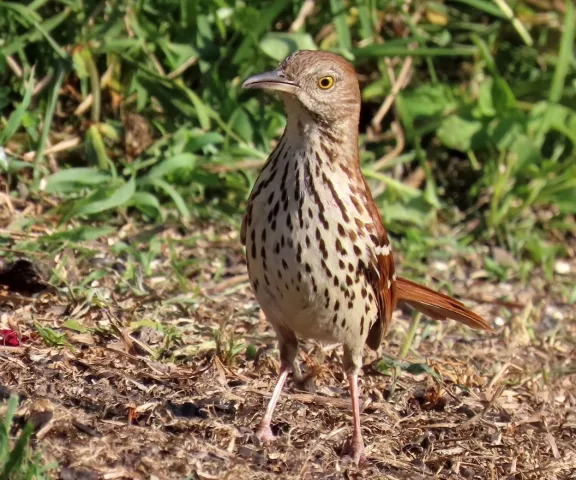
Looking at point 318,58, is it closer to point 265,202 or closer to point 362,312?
point 265,202

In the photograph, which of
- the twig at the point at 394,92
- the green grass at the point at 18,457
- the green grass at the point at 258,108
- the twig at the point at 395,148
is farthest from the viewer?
the twig at the point at 394,92

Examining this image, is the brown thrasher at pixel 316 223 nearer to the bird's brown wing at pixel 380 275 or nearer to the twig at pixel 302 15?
the bird's brown wing at pixel 380 275

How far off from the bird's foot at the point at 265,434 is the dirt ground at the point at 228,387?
31 mm

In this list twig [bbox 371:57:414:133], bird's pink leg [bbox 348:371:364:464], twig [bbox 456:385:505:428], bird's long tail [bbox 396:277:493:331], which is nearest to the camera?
bird's pink leg [bbox 348:371:364:464]

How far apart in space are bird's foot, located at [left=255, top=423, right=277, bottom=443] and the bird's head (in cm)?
103

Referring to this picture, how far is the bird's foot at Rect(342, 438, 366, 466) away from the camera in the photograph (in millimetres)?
3768

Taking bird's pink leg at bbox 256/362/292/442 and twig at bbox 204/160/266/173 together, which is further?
twig at bbox 204/160/266/173

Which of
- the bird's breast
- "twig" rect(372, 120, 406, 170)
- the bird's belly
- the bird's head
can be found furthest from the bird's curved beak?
"twig" rect(372, 120, 406, 170)

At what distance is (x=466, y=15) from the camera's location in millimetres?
6898

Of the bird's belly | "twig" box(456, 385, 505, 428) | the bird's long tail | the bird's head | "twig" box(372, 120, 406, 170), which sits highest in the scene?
the bird's head

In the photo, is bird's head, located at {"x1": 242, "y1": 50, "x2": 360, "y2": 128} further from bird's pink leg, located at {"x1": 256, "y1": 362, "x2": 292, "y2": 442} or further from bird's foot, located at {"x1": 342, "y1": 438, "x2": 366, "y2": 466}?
bird's foot, located at {"x1": 342, "y1": 438, "x2": 366, "y2": 466}

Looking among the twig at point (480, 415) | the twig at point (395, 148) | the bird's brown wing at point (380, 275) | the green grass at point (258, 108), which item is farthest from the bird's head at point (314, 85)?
the twig at point (395, 148)

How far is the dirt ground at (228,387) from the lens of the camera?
3578 millimetres

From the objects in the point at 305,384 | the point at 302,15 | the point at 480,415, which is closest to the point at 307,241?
the point at 305,384
